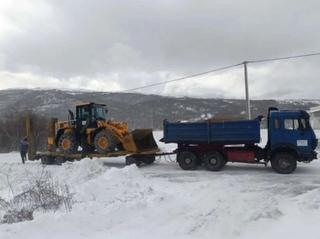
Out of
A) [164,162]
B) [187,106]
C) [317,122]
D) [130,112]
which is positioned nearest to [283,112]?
[164,162]

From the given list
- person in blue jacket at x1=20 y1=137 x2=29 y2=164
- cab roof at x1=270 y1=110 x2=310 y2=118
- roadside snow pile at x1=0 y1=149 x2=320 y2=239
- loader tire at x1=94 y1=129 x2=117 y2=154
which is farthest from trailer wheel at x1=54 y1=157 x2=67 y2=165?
cab roof at x1=270 y1=110 x2=310 y2=118

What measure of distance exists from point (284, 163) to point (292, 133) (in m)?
1.20

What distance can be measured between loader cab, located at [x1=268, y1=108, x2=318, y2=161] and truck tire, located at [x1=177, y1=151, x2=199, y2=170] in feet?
10.9

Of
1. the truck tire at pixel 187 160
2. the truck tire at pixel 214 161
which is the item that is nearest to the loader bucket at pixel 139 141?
the truck tire at pixel 187 160

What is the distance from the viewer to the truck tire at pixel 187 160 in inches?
763

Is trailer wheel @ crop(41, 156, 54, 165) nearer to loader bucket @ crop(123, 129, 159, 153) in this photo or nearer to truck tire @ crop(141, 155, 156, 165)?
loader bucket @ crop(123, 129, 159, 153)

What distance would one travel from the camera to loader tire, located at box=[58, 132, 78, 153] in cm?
2358

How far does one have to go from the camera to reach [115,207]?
32.9 ft

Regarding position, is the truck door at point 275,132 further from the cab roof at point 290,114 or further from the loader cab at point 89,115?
the loader cab at point 89,115

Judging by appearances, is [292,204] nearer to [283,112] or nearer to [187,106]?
[283,112]

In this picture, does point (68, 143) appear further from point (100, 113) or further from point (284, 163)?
point (284, 163)

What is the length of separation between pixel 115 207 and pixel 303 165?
12.4m

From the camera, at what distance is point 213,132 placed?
18.8m

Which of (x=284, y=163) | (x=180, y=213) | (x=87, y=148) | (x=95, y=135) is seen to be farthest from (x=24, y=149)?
(x=180, y=213)
